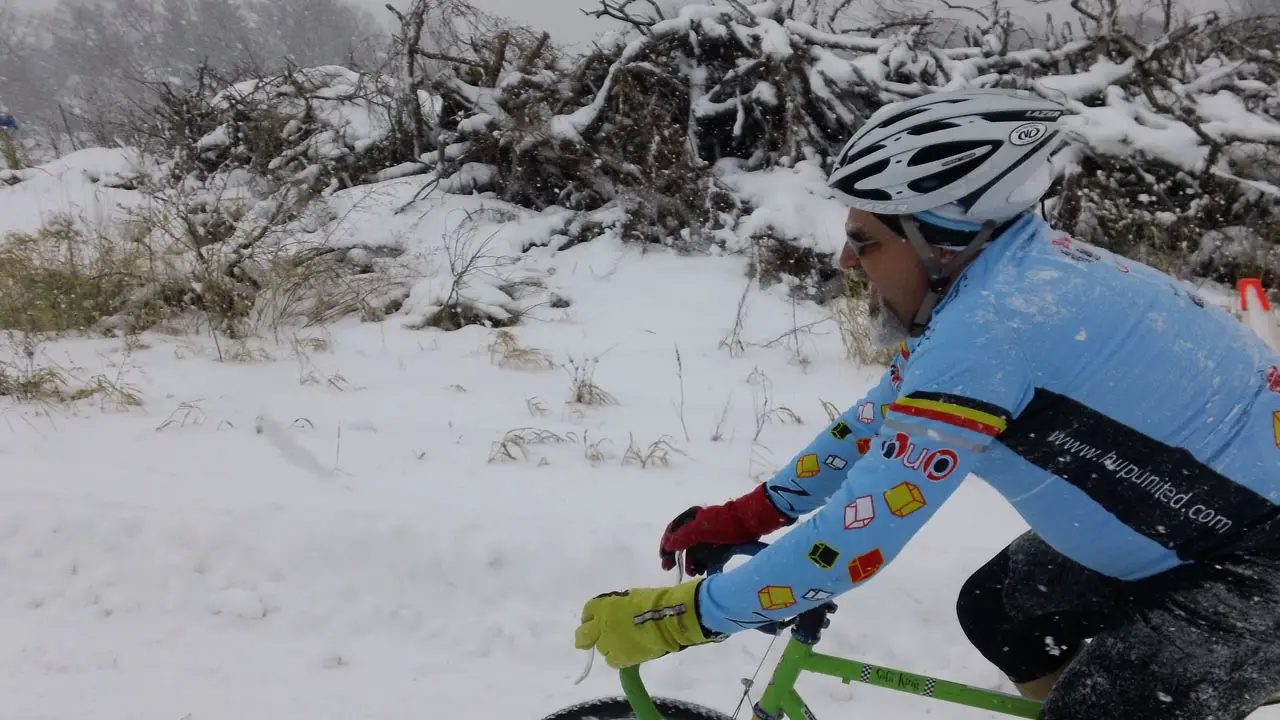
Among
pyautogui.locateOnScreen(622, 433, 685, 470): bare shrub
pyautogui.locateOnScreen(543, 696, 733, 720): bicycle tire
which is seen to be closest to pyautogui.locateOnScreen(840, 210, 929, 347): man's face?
pyautogui.locateOnScreen(543, 696, 733, 720): bicycle tire

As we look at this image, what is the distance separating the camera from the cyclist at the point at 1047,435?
1.26 metres

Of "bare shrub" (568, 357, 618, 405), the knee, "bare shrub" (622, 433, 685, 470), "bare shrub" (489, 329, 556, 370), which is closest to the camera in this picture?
the knee

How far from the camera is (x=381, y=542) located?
3.09 metres

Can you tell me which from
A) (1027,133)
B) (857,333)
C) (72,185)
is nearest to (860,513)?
(1027,133)

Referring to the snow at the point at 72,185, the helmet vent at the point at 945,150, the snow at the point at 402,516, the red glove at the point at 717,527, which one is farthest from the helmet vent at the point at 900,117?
the snow at the point at 72,185

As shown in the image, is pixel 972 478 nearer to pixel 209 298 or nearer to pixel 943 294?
pixel 943 294

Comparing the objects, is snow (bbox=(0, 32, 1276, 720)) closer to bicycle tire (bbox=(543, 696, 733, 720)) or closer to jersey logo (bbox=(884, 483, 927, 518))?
bicycle tire (bbox=(543, 696, 733, 720))

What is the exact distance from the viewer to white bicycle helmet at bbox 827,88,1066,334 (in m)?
1.39

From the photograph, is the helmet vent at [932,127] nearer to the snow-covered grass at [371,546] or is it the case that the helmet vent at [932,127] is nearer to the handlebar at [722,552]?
the handlebar at [722,552]

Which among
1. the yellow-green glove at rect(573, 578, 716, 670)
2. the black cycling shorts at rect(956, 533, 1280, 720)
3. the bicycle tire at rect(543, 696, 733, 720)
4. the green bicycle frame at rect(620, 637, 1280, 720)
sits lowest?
the bicycle tire at rect(543, 696, 733, 720)

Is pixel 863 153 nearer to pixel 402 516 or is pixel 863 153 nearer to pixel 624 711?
pixel 624 711

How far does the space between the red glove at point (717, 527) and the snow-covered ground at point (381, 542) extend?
3.24 ft

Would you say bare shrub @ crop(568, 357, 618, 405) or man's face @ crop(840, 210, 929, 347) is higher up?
man's face @ crop(840, 210, 929, 347)

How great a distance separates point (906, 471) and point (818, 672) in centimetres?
64
